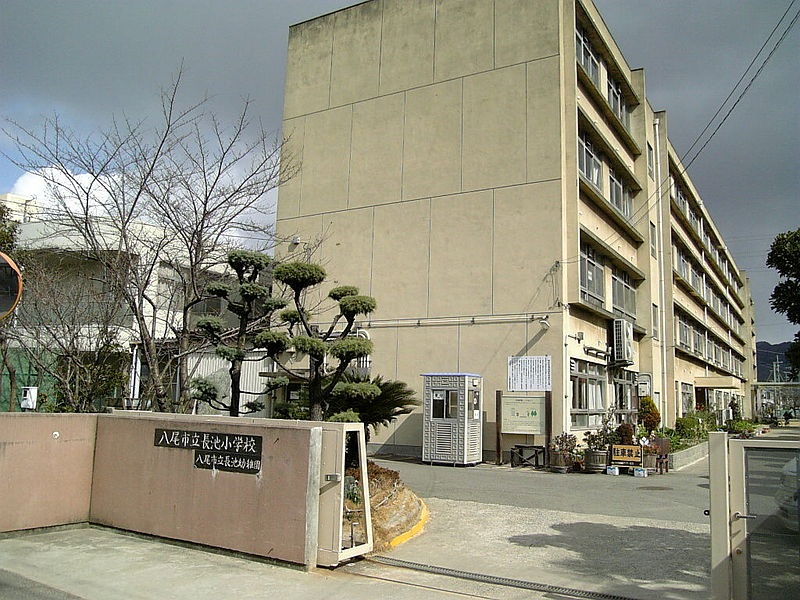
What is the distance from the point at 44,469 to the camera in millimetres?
9805

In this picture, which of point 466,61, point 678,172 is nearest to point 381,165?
point 466,61

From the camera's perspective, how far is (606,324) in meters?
24.6

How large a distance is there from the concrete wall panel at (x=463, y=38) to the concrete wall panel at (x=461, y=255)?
4.39m

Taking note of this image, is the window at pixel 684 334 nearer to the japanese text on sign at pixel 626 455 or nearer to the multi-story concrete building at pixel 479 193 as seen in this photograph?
the multi-story concrete building at pixel 479 193

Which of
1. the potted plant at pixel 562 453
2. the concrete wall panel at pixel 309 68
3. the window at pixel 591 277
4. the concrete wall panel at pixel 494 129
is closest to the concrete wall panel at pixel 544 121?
the concrete wall panel at pixel 494 129

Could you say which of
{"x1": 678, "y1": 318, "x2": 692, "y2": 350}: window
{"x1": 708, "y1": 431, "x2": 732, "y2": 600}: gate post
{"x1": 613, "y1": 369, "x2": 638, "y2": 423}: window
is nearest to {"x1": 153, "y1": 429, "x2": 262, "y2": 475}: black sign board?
{"x1": 708, "y1": 431, "x2": 732, "y2": 600}: gate post

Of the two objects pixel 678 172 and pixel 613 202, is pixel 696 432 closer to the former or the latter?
pixel 613 202

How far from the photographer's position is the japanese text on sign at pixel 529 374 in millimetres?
19906

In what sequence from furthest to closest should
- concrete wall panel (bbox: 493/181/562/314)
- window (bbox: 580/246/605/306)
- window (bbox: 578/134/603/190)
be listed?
window (bbox: 578/134/603/190) < window (bbox: 580/246/605/306) < concrete wall panel (bbox: 493/181/562/314)

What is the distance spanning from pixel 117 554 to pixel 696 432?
79.6ft

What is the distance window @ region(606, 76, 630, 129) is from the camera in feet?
92.0

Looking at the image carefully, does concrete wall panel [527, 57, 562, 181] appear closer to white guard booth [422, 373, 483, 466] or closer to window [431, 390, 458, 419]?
white guard booth [422, 373, 483, 466]

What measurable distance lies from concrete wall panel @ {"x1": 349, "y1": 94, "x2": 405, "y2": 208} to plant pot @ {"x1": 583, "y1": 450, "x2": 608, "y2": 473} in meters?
10.4

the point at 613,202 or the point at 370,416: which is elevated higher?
the point at 613,202
